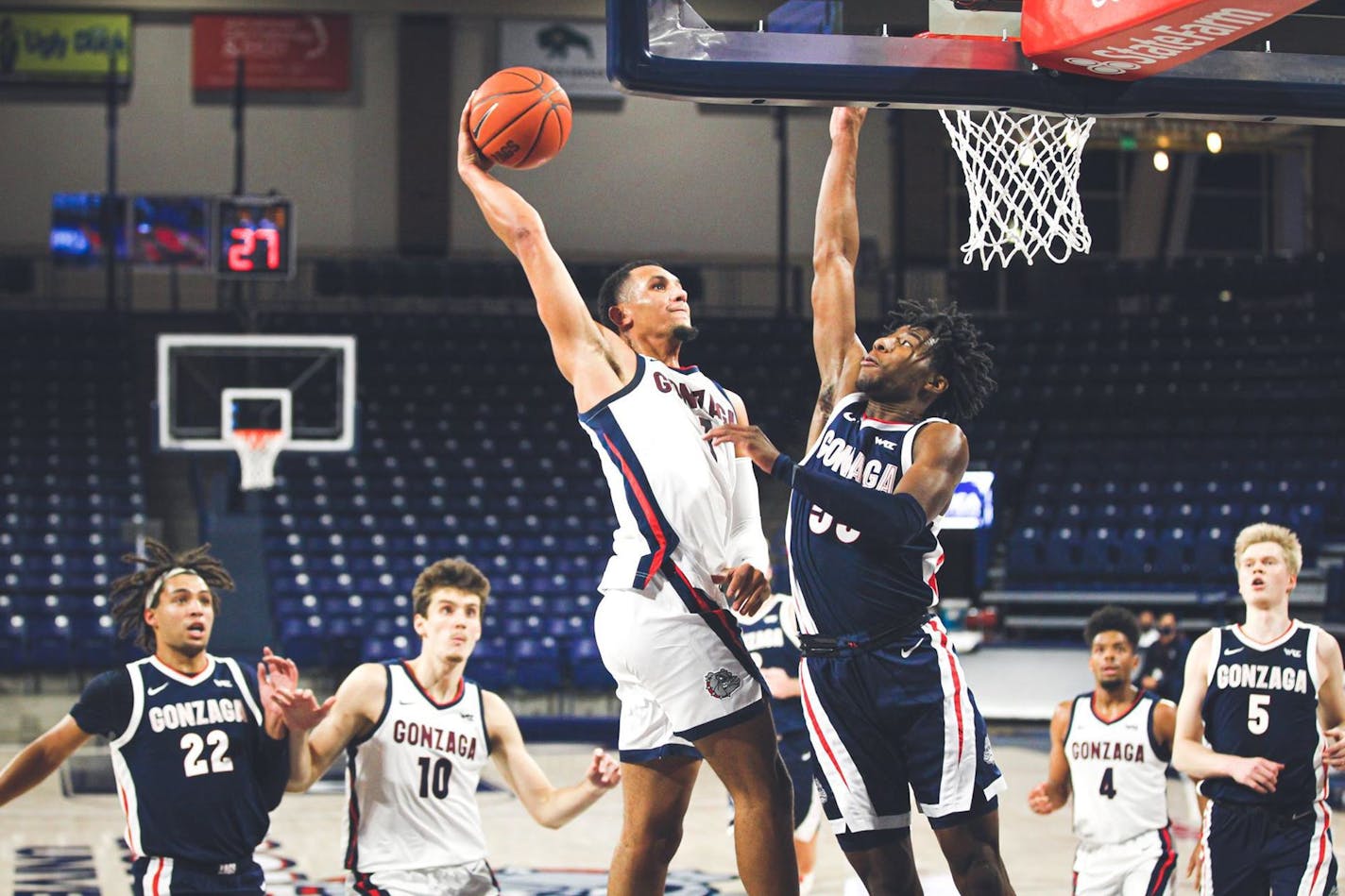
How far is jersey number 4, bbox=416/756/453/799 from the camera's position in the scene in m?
4.87

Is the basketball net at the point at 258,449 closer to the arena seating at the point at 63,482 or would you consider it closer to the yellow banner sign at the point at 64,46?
the arena seating at the point at 63,482

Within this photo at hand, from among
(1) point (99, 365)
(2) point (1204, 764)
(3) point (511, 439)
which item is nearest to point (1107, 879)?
(2) point (1204, 764)

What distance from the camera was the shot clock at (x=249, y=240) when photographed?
45.6 ft

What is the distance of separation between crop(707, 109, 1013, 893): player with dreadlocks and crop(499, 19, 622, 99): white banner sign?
16580 mm

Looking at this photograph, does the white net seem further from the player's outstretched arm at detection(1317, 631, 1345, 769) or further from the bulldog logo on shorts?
the player's outstretched arm at detection(1317, 631, 1345, 769)

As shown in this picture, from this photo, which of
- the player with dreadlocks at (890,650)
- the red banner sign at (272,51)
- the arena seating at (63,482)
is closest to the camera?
the player with dreadlocks at (890,650)

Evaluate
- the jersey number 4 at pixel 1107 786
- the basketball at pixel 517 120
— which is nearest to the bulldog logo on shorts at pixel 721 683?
the basketball at pixel 517 120

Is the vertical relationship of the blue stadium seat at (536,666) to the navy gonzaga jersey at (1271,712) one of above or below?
below

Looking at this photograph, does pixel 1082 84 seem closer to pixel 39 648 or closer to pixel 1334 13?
pixel 1334 13

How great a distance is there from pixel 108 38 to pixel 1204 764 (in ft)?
58.6

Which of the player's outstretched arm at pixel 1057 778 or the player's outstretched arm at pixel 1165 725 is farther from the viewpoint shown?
the player's outstretched arm at pixel 1165 725

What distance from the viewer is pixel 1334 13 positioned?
421 centimetres

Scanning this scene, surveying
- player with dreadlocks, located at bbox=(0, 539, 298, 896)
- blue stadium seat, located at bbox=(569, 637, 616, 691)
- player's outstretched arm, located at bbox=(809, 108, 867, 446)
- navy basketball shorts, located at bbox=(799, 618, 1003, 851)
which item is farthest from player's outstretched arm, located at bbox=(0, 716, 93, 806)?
blue stadium seat, located at bbox=(569, 637, 616, 691)

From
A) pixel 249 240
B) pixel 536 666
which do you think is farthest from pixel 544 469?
pixel 249 240
